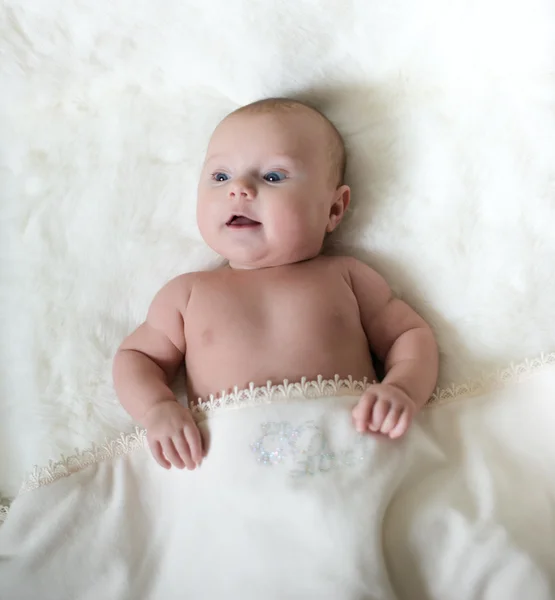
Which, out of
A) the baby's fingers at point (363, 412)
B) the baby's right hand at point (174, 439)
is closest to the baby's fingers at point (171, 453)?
the baby's right hand at point (174, 439)

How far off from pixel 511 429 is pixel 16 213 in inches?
37.7

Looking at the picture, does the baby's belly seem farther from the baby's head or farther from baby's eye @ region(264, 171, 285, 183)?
baby's eye @ region(264, 171, 285, 183)

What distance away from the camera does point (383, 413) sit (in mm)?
960

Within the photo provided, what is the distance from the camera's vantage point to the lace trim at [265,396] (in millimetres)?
996

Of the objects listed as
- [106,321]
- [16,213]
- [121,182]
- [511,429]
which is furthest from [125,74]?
[511,429]

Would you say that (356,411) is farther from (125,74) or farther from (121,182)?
(125,74)

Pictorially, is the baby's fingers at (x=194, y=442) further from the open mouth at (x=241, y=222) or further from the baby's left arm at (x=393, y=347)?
the open mouth at (x=241, y=222)

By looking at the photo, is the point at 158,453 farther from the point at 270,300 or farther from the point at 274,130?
the point at 274,130

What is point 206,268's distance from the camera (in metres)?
1.25

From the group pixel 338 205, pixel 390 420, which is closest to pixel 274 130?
pixel 338 205

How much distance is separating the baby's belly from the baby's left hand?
0.10 meters

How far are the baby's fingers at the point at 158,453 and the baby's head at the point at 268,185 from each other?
34 cm

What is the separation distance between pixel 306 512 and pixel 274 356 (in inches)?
9.9

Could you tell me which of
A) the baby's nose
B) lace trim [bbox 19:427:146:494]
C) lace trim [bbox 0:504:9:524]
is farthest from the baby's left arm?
lace trim [bbox 0:504:9:524]
